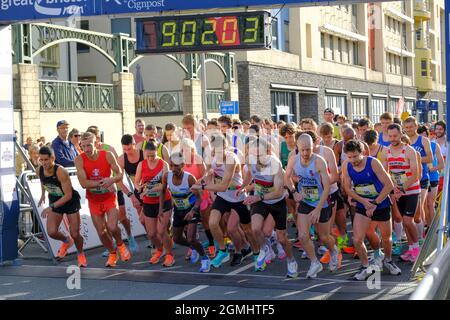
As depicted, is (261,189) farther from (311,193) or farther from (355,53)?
(355,53)

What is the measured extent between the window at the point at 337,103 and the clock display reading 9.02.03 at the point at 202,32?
33.7 meters

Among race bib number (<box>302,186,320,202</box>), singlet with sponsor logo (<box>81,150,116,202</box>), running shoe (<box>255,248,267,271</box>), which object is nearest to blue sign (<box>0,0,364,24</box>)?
singlet with sponsor logo (<box>81,150,116,202</box>)

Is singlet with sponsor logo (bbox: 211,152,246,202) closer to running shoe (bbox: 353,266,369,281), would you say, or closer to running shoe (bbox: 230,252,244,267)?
running shoe (bbox: 230,252,244,267)

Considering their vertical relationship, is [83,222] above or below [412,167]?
below

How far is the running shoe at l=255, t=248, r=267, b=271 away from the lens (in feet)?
32.2

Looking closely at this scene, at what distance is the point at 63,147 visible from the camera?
12.4 metres

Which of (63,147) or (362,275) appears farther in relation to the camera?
(63,147)

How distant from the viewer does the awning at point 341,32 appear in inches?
1706

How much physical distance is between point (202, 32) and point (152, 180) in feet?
7.60

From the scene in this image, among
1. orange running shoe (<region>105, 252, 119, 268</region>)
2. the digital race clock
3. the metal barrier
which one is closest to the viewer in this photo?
the metal barrier

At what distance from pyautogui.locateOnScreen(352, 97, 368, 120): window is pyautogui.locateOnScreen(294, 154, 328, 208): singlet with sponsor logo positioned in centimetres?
4083

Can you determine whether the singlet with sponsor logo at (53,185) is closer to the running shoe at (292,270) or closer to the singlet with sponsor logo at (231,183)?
the singlet with sponsor logo at (231,183)

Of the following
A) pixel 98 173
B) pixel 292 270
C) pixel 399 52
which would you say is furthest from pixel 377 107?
pixel 292 270
